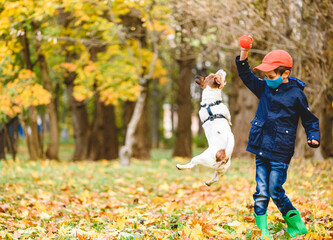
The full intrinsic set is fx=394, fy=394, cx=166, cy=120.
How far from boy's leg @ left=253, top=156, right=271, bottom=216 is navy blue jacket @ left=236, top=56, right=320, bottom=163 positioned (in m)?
0.15

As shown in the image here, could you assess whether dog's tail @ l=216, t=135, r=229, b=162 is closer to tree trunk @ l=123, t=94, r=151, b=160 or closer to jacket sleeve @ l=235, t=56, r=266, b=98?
jacket sleeve @ l=235, t=56, r=266, b=98

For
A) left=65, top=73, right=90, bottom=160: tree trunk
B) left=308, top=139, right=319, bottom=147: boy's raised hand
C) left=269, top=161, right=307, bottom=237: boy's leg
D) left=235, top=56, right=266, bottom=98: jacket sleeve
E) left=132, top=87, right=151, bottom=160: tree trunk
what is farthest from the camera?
left=65, top=73, right=90, bottom=160: tree trunk

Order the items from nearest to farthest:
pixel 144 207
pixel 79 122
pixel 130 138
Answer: pixel 144 207 < pixel 130 138 < pixel 79 122

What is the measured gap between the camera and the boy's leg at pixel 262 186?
3.85m

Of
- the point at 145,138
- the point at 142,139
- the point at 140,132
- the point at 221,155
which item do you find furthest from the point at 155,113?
the point at 221,155

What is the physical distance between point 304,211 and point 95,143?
1184 centimetres

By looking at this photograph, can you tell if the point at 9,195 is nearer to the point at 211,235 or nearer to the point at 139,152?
the point at 211,235

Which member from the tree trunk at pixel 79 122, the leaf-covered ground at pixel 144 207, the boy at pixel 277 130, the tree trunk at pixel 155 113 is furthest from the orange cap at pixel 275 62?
the tree trunk at pixel 155 113

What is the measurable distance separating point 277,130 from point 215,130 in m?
0.65

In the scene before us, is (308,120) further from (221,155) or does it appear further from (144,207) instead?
(144,207)

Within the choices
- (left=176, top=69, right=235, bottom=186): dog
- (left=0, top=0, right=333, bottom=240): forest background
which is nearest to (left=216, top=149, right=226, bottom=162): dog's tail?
(left=176, top=69, right=235, bottom=186): dog

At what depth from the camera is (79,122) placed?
15.8 meters

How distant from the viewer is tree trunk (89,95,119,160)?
15.5 metres

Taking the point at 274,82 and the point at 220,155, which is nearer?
the point at 220,155
